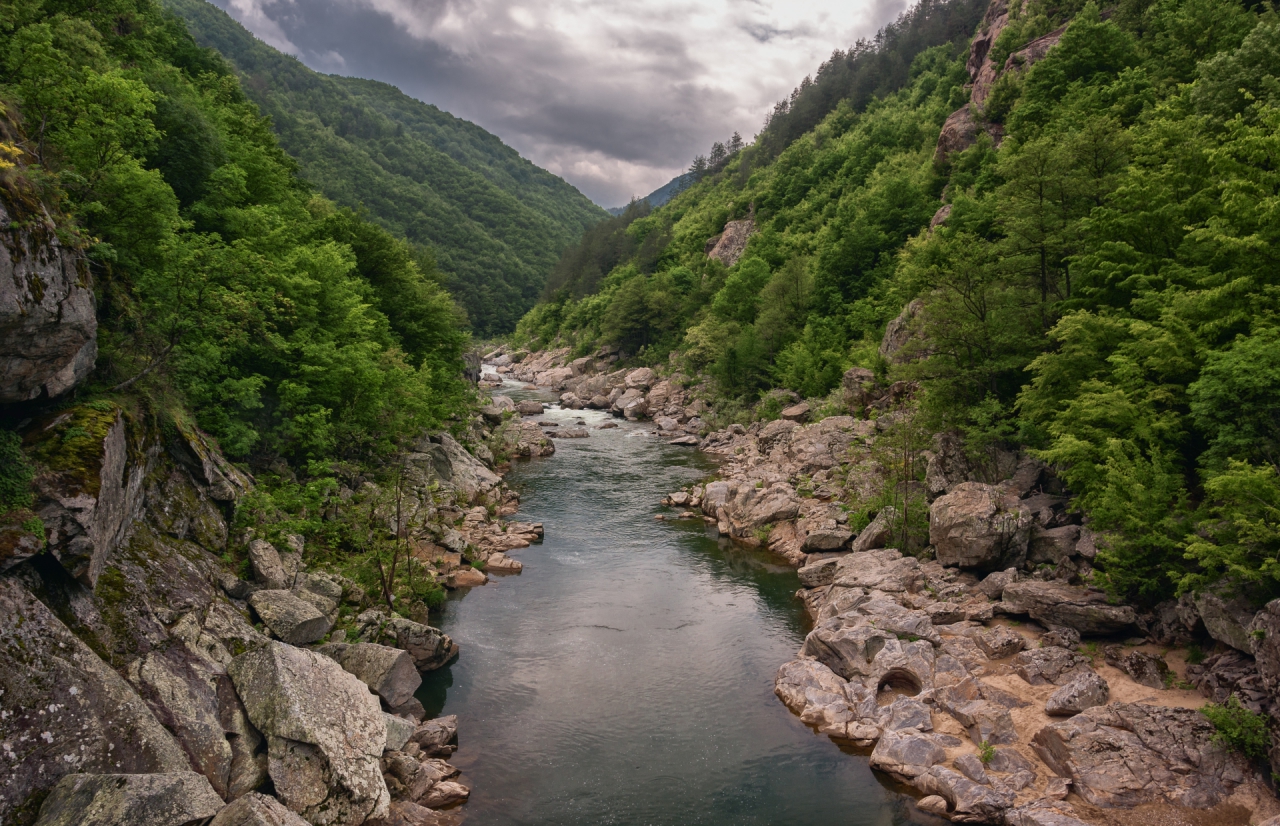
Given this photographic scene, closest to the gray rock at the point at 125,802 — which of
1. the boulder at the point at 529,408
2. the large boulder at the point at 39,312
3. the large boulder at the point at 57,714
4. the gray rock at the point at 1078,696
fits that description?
the large boulder at the point at 57,714

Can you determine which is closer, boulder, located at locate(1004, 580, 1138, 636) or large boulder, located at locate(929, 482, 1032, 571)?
boulder, located at locate(1004, 580, 1138, 636)

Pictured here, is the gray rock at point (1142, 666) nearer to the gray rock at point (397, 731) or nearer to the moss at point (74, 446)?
the gray rock at point (397, 731)

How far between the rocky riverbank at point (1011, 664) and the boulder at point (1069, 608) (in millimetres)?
45

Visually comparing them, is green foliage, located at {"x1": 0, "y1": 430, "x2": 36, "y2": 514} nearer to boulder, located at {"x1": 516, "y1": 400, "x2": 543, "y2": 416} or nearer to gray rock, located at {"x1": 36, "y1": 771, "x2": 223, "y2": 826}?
gray rock, located at {"x1": 36, "y1": 771, "x2": 223, "y2": 826}

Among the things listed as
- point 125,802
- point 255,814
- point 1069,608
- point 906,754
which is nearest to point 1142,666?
point 1069,608

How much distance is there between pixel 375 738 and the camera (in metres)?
12.8

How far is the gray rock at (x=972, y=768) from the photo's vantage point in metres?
13.0

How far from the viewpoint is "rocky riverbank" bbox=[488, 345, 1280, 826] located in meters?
12.0

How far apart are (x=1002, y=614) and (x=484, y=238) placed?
149 metres

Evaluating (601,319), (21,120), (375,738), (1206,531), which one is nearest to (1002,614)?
(1206,531)

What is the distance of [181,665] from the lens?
A: 1144cm

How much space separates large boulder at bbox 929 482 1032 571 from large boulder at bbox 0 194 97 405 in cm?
2363

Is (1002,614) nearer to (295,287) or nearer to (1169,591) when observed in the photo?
(1169,591)

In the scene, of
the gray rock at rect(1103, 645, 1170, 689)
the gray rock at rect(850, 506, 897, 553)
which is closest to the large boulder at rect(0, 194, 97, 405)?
the gray rock at rect(1103, 645, 1170, 689)
